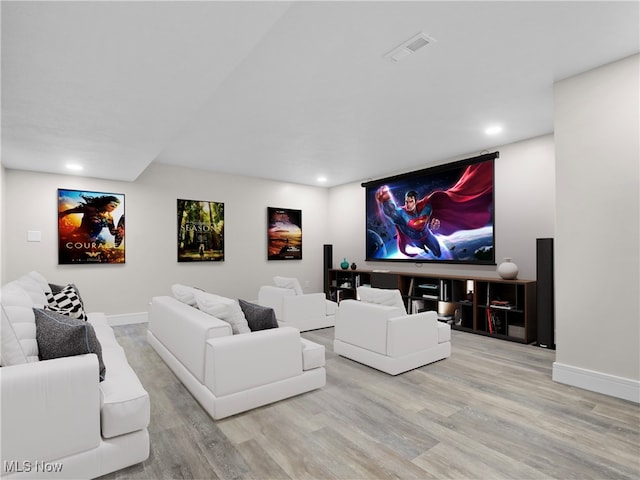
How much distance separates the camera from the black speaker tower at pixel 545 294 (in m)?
4.21

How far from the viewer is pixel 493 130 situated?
449 cm

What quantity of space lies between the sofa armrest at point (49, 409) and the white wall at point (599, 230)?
12.1 ft

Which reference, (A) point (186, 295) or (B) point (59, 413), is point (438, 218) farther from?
(B) point (59, 413)

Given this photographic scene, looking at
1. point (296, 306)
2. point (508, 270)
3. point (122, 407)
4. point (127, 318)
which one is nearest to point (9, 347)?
point (122, 407)

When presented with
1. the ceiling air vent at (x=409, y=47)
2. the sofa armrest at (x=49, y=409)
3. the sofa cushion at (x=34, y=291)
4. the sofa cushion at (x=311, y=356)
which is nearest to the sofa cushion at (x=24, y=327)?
the sofa armrest at (x=49, y=409)

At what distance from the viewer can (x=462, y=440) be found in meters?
2.23

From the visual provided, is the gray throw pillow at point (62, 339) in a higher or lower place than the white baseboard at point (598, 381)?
higher

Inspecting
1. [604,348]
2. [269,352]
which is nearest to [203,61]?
[269,352]

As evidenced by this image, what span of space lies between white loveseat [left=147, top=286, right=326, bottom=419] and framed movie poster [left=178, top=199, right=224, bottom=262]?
11.3 ft

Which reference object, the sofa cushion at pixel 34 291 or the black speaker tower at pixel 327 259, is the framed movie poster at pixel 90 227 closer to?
the sofa cushion at pixel 34 291

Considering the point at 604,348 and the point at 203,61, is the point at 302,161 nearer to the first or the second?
the point at 203,61

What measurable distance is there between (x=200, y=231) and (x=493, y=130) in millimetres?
5103

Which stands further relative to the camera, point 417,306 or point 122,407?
point 417,306

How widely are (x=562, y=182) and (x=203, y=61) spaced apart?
10.4ft
